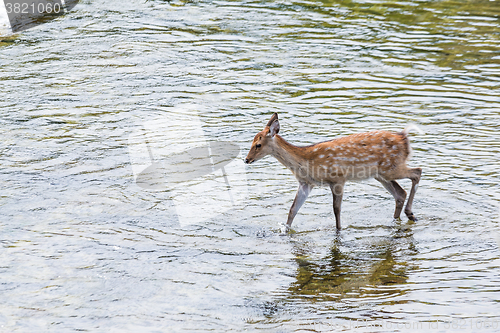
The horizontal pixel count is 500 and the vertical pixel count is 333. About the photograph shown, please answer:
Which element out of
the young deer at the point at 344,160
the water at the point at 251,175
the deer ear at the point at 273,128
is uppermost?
the deer ear at the point at 273,128

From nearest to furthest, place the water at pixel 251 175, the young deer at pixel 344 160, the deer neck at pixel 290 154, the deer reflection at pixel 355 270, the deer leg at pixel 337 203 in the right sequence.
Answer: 1. the water at pixel 251 175
2. the deer reflection at pixel 355 270
3. the deer leg at pixel 337 203
4. the young deer at pixel 344 160
5. the deer neck at pixel 290 154

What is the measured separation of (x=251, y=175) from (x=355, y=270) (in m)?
2.74

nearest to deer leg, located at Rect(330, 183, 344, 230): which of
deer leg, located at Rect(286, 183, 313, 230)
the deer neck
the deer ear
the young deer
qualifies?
the young deer

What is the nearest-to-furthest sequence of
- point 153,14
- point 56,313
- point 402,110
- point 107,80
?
1. point 56,313
2. point 402,110
3. point 107,80
4. point 153,14

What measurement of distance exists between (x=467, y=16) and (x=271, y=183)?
8.83 meters

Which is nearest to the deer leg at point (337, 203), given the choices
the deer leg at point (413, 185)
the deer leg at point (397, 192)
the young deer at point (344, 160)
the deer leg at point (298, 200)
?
the young deer at point (344, 160)

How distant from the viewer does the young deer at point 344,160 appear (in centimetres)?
780

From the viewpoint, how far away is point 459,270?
6414 mm

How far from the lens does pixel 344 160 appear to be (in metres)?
7.80

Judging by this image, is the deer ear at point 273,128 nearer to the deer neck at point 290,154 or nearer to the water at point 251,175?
the deer neck at point 290,154

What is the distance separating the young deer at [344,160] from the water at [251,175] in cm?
32

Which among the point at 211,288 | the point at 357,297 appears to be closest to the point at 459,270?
the point at 357,297

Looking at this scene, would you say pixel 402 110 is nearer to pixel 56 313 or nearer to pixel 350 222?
pixel 350 222

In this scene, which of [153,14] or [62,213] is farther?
[153,14]
